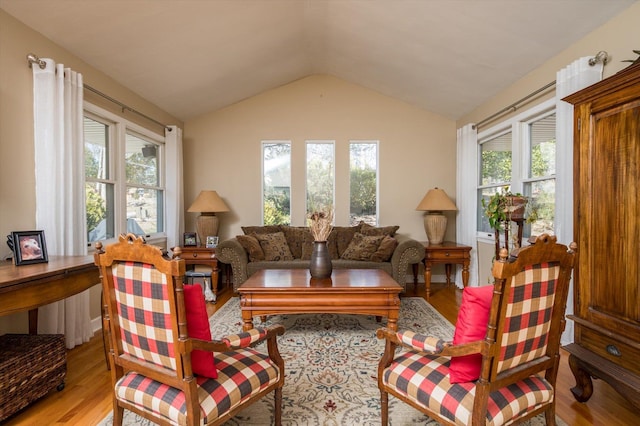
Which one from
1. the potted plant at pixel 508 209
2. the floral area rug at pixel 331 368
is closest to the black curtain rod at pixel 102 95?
the floral area rug at pixel 331 368

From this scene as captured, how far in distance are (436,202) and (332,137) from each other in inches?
70.5

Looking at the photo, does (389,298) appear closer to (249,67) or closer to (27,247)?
(27,247)

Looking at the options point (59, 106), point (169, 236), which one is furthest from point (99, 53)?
point (169, 236)

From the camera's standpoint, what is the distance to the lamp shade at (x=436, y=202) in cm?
464

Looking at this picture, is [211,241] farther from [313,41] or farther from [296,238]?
[313,41]

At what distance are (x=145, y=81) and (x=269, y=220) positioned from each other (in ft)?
8.00

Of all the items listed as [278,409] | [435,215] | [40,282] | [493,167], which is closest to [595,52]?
[493,167]

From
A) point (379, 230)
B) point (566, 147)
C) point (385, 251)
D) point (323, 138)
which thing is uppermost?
point (323, 138)

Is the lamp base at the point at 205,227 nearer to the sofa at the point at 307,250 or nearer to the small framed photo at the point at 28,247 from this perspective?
the sofa at the point at 307,250

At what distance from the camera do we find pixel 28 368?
6.15 ft

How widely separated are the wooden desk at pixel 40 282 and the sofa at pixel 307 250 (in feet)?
6.29

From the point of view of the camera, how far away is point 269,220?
5.27 meters

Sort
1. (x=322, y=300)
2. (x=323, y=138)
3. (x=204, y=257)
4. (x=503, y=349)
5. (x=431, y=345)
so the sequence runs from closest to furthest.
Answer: (x=503, y=349) < (x=431, y=345) < (x=322, y=300) < (x=204, y=257) < (x=323, y=138)

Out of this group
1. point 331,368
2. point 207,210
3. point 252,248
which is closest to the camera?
point 331,368
